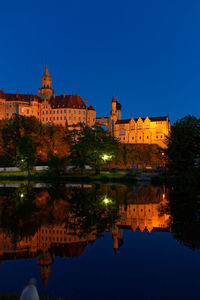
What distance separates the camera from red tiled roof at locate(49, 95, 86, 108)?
139 metres

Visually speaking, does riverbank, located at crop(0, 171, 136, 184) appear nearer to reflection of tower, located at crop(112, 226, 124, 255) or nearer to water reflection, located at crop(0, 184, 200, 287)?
water reflection, located at crop(0, 184, 200, 287)

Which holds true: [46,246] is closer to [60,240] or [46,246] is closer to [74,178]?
[60,240]

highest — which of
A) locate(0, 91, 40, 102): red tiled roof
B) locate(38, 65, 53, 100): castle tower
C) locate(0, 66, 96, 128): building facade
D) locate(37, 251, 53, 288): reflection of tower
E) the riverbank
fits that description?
locate(38, 65, 53, 100): castle tower

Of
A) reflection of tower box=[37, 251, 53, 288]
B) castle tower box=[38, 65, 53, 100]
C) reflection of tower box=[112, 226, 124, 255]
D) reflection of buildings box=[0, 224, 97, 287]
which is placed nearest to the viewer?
reflection of tower box=[37, 251, 53, 288]

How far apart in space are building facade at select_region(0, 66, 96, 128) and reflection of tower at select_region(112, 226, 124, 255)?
405 feet

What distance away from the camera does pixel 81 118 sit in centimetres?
13888

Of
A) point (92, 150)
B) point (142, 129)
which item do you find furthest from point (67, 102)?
point (92, 150)

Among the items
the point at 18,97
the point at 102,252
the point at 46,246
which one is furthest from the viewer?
the point at 18,97

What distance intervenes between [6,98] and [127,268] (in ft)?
455

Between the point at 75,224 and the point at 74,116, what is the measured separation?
126m

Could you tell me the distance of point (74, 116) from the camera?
137625 mm

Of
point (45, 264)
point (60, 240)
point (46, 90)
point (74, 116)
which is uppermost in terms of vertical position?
point (46, 90)

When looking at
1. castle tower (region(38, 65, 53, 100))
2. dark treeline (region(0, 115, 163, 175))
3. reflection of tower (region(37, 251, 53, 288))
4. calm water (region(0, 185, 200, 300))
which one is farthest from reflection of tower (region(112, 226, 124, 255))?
castle tower (region(38, 65, 53, 100))

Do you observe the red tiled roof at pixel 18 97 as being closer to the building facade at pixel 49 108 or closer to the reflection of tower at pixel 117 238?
the building facade at pixel 49 108
